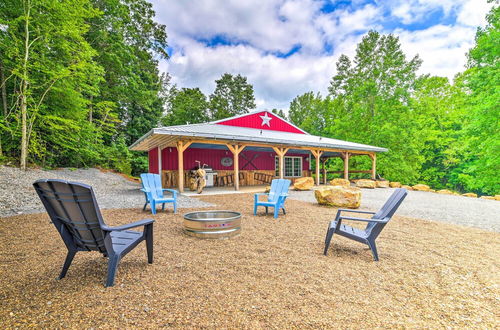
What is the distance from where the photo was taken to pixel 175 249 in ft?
9.44

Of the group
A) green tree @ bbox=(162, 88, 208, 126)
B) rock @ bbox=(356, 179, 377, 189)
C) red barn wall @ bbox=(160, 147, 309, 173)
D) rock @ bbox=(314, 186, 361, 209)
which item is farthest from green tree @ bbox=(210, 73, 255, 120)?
rock @ bbox=(314, 186, 361, 209)

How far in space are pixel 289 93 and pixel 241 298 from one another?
30236 mm

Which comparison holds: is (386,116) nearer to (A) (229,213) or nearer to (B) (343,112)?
(B) (343,112)

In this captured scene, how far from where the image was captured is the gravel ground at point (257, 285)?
1540 millimetres

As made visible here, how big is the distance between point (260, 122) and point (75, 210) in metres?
13.8

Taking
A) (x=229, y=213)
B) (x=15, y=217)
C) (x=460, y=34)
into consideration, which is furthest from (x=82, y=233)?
(x=460, y=34)

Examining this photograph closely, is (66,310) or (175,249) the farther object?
(175,249)

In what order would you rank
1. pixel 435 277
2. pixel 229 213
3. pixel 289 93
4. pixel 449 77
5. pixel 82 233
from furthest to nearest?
pixel 289 93
pixel 449 77
pixel 229 213
pixel 435 277
pixel 82 233

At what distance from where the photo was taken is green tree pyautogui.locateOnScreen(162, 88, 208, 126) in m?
24.6

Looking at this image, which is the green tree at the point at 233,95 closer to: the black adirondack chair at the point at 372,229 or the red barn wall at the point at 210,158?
the red barn wall at the point at 210,158

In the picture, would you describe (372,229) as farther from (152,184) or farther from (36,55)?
(36,55)

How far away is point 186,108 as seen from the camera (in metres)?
24.8

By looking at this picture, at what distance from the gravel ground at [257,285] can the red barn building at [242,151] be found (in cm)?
586

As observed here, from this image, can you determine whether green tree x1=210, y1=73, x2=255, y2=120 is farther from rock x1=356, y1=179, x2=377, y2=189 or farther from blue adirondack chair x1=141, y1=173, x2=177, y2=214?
blue adirondack chair x1=141, y1=173, x2=177, y2=214
